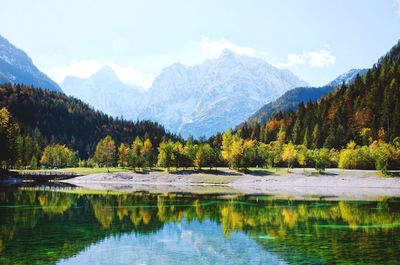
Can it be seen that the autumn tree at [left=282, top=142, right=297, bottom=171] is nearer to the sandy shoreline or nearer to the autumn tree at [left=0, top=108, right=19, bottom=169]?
the sandy shoreline

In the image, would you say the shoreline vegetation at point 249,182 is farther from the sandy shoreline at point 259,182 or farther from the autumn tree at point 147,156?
the autumn tree at point 147,156

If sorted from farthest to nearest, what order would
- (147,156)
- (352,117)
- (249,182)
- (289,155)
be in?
(352,117) → (147,156) → (289,155) → (249,182)

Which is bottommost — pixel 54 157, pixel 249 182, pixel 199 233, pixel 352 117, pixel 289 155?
pixel 199 233

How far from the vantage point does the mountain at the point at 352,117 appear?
482 feet

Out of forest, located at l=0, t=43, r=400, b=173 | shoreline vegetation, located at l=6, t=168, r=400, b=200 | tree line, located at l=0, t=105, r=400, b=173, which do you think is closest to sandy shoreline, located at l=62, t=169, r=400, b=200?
shoreline vegetation, located at l=6, t=168, r=400, b=200

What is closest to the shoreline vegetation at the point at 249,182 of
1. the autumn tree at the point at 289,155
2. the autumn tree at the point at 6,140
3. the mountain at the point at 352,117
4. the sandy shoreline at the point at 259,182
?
the sandy shoreline at the point at 259,182

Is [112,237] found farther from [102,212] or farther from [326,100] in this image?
[326,100]

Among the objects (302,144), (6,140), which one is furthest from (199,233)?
(302,144)

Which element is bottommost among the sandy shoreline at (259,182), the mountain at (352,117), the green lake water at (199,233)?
the green lake water at (199,233)

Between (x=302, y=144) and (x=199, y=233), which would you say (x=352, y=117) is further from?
(x=199, y=233)

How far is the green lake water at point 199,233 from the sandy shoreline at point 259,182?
27961 millimetres

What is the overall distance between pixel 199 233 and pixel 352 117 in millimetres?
131362

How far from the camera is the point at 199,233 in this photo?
40438 mm

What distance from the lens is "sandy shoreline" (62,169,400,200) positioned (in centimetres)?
9269
